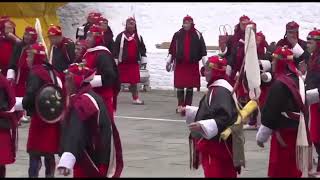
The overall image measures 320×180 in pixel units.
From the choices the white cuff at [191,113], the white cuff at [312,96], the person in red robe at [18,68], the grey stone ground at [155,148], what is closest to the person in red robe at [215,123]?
the white cuff at [191,113]

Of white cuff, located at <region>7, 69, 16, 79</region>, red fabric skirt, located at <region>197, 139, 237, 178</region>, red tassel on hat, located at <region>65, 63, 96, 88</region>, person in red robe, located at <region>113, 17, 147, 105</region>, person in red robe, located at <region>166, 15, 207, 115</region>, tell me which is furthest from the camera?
person in red robe, located at <region>113, 17, 147, 105</region>

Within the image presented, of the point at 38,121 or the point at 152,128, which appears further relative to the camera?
the point at 152,128

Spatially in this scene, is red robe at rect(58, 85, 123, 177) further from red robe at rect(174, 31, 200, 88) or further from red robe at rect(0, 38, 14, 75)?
red robe at rect(174, 31, 200, 88)

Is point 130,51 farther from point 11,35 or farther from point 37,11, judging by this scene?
point 37,11

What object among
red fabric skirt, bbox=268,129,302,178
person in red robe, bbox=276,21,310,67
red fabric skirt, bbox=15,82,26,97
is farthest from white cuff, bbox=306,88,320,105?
red fabric skirt, bbox=15,82,26,97

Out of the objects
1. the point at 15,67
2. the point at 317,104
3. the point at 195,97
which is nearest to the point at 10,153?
the point at 317,104

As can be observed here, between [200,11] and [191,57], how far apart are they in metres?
6.11

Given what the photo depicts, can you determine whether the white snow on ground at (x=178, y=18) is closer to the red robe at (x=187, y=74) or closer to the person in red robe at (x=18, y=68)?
the red robe at (x=187, y=74)

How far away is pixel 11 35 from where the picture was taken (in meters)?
15.1

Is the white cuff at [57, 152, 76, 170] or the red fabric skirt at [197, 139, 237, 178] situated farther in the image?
the red fabric skirt at [197, 139, 237, 178]

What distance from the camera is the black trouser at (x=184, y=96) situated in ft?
56.9

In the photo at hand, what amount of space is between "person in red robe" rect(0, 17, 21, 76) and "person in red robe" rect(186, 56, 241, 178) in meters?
6.80

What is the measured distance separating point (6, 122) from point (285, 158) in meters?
3.02

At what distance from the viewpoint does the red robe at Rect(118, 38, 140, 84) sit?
59.9 ft
